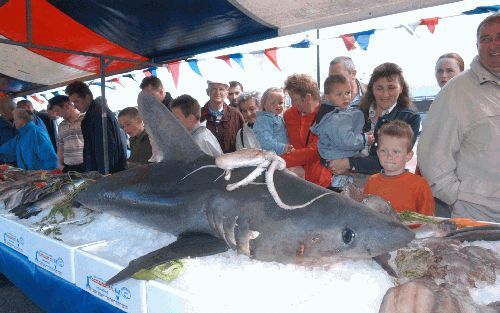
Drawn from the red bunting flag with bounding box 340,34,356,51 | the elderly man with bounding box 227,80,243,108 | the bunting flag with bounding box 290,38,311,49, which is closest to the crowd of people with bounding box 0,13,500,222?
the elderly man with bounding box 227,80,243,108

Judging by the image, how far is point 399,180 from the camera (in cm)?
235

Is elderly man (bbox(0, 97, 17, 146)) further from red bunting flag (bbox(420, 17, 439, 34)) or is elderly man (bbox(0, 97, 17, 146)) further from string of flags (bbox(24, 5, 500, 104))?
red bunting flag (bbox(420, 17, 439, 34))

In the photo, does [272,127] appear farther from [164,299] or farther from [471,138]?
[164,299]

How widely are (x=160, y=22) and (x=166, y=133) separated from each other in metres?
3.17

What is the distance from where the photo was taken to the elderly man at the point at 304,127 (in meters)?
3.24

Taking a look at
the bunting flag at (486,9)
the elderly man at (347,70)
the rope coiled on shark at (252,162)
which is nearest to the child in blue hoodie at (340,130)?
the elderly man at (347,70)

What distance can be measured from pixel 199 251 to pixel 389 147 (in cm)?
139

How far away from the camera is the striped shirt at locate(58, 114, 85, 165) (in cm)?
495

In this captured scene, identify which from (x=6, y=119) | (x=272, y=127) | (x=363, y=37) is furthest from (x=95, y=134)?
(x=363, y=37)

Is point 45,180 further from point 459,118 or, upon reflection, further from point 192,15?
point 459,118

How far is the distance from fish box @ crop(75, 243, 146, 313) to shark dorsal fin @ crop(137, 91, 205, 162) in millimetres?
497

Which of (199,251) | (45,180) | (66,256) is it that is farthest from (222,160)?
(45,180)

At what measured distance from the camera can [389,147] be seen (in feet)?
7.69

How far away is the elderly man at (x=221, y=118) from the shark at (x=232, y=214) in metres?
2.89
